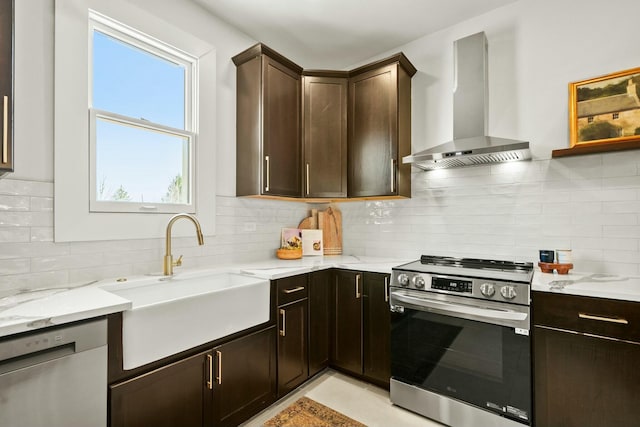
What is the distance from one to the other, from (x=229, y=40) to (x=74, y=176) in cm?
163

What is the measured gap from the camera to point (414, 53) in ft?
9.55

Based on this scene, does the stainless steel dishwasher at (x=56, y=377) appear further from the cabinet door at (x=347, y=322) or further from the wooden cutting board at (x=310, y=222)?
the wooden cutting board at (x=310, y=222)

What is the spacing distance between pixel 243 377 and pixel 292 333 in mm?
456

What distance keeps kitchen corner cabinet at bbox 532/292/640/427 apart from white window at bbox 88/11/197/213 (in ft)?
7.75

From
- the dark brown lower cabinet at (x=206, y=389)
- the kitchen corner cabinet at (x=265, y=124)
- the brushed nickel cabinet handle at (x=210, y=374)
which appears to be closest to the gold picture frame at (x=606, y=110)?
the kitchen corner cabinet at (x=265, y=124)

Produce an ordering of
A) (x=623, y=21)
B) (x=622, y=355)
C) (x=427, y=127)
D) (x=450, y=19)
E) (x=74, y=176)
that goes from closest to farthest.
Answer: (x=622, y=355) < (x=74, y=176) < (x=623, y=21) < (x=450, y=19) < (x=427, y=127)

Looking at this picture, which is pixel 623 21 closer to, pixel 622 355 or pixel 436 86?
pixel 436 86

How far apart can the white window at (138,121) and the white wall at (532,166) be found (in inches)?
74.5

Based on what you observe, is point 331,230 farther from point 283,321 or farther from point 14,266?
point 14,266

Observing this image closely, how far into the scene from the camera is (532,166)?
7.57ft

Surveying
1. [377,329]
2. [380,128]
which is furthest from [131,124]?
[377,329]

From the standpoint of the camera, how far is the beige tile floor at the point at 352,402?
79.1 inches

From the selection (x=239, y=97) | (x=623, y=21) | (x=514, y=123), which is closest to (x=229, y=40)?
(x=239, y=97)

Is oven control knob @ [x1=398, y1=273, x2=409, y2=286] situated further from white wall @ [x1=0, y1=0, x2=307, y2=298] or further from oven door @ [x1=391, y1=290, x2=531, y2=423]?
white wall @ [x1=0, y1=0, x2=307, y2=298]
